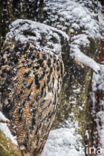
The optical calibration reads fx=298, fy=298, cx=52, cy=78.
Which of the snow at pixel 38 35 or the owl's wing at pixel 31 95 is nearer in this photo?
the owl's wing at pixel 31 95

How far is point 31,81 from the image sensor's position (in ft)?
4.84

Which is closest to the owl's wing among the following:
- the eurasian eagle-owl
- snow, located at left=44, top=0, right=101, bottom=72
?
the eurasian eagle-owl

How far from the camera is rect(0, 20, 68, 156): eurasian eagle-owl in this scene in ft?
4.77

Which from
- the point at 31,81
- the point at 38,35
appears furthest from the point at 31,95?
the point at 38,35

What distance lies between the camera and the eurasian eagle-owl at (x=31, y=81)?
1455 mm

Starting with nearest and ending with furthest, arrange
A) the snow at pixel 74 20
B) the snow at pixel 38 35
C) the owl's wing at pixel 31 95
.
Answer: the owl's wing at pixel 31 95
the snow at pixel 38 35
the snow at pixel 74 20

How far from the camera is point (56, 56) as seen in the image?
1.57m

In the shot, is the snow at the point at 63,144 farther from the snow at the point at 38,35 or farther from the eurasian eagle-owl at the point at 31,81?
the snow at the point at 38,35

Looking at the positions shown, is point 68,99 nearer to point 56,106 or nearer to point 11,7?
point 56,106

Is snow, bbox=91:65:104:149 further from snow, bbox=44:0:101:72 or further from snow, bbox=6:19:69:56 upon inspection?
snow, bbox=6:19:69:56

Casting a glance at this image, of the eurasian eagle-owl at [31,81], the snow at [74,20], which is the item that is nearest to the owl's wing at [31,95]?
the eurasian eagle-owl at [31,81]

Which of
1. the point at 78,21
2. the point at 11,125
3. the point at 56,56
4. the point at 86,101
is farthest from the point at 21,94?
the point at 78,21

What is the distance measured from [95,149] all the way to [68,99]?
13.4 inches

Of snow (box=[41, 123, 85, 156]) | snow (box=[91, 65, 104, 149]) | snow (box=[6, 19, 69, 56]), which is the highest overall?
snow (box=[6, 19, 69, 56])
